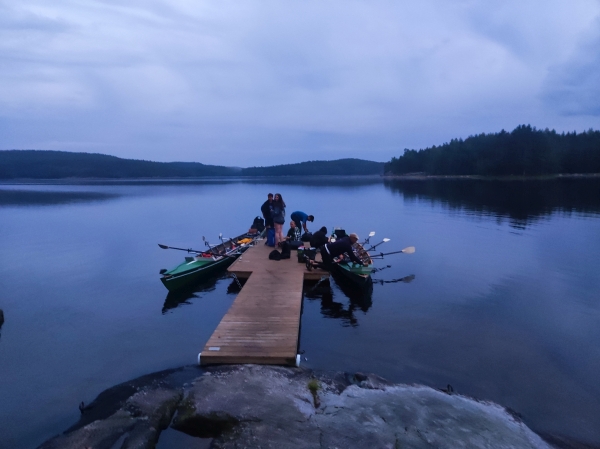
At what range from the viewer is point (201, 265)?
1492cm

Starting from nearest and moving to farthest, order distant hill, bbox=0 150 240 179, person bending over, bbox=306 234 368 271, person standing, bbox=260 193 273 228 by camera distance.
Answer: person bending over, bbox=306 234 368 271
person standing, bbox=260 193 273 228
distant hill, bbox=0 150 240 179

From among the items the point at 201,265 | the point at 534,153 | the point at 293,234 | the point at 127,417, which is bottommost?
the point at 127,417

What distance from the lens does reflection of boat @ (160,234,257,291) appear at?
535 inches

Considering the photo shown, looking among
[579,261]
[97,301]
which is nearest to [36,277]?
[97,301]

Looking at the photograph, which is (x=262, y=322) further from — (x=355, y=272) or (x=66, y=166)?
(x=66, y=166)

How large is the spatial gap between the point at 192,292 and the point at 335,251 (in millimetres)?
5466

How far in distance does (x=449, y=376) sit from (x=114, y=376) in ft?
23.0

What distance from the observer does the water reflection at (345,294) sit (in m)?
11.8

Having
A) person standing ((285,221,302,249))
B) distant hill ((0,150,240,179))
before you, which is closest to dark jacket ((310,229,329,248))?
person standing ((285,221,302,249))

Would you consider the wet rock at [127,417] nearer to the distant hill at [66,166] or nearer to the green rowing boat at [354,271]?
the green rowing boat at [354,271]

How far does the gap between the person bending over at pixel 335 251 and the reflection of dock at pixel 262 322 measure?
0.30m

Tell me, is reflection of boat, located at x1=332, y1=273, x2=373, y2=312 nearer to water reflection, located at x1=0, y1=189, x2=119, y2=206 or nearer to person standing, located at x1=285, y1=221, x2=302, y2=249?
person standing, located at x1=285, y1=221, x2=302, y2=249

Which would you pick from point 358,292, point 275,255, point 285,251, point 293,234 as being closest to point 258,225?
point 293,234

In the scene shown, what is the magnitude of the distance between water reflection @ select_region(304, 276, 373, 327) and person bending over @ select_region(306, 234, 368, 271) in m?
0.59
